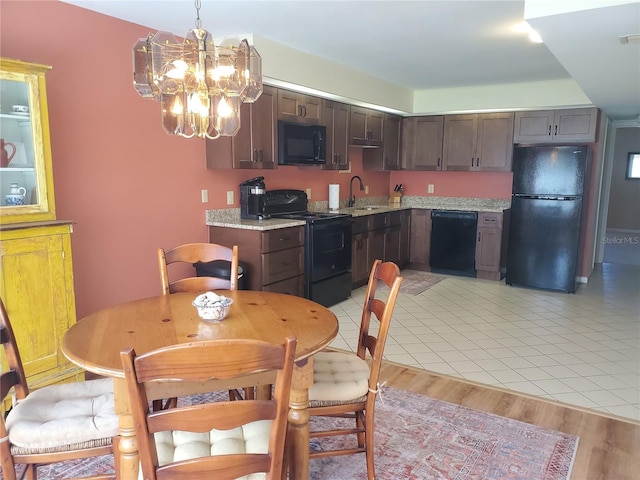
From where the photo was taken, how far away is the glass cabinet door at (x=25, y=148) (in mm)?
2480

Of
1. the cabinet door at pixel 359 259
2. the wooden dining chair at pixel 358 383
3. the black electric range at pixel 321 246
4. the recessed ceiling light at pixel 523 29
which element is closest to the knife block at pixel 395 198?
the cabinet door at pixel 359 259

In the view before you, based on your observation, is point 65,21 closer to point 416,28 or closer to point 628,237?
point 416,28

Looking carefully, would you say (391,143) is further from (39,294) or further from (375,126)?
(39,294)

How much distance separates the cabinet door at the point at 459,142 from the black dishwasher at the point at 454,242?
0.70 metres

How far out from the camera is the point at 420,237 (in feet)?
21.0

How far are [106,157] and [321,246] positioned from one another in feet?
6.82

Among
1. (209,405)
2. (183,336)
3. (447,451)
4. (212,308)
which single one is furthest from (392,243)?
(209,405)

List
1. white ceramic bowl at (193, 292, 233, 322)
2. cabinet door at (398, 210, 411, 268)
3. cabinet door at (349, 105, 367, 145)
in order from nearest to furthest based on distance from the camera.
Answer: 1. white ceramic bowl at (193, 292, 233, 322)
2. cabinet door at (349, 105, 367, 145)
3. cabinet door at (398, 210, 411, 268)

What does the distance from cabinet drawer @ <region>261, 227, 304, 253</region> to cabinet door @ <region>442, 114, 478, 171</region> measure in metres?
2.97

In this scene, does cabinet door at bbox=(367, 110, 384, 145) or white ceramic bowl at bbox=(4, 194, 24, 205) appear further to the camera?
cabinet door at bbox=(367, 110, 384, 145)

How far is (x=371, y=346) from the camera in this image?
2096 mm

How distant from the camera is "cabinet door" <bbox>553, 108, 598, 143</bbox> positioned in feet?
17.7

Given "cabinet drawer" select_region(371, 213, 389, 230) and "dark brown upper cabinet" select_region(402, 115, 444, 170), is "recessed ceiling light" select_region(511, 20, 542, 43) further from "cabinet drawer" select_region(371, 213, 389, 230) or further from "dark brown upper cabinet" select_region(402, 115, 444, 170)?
"dark brown upper cabinet" select_region(402, 115, 444, 170)

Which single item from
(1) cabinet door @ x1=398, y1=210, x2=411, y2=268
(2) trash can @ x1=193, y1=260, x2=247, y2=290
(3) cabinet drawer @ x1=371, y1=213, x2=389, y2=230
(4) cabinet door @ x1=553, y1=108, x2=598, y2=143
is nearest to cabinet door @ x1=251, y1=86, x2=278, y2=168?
(2) trash can @ x1=193, y1=260, x2=247, y2=290
